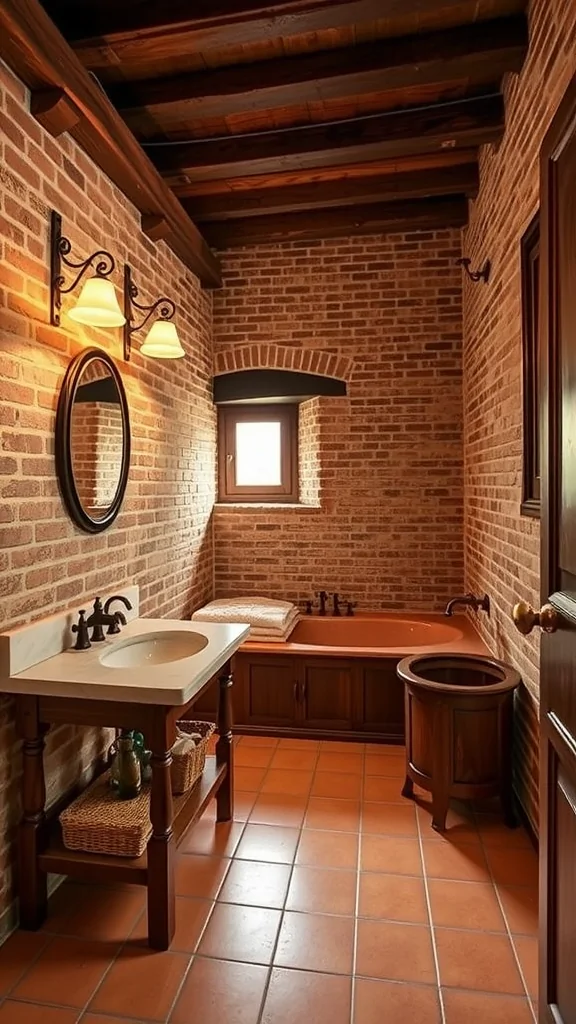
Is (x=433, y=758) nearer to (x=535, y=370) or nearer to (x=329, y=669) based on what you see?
(x=329, y=669)

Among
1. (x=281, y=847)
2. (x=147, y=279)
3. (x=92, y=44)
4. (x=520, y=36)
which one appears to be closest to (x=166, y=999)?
(x=281, y=847)

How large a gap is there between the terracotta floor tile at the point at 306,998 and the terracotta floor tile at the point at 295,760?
1207 millimetres

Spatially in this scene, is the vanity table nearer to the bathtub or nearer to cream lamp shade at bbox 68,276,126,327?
cream lamp shade at bbox 68,276,126,327

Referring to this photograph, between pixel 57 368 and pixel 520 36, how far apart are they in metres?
2.14

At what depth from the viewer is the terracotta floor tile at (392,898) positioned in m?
1.83

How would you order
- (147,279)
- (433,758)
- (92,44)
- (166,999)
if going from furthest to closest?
(147,279)
(433,758)
(92,44)
(166,999)

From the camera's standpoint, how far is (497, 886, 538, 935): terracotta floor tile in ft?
5.83

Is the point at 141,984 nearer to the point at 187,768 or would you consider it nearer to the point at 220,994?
the point at 220,994

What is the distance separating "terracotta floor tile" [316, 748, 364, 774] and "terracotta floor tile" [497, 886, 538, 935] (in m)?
0.93

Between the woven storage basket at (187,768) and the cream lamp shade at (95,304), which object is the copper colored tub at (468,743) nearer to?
the woven storage basket at (187,768)

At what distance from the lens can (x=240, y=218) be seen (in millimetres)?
3648

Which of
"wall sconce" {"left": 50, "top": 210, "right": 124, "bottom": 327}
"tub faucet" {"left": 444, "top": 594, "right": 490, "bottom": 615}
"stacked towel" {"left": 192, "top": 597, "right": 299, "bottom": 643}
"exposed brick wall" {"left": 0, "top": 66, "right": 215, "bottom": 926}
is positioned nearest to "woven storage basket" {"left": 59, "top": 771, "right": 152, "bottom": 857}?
"exposed brick wall" {"left": 0, "top": 66, "right": 215, "bottom": 926}

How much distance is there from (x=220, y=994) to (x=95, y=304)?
2.15m

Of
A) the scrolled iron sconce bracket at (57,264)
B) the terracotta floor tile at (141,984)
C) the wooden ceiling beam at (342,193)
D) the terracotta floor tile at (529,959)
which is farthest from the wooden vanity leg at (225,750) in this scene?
the wooden ceiling beam at (342,193)
